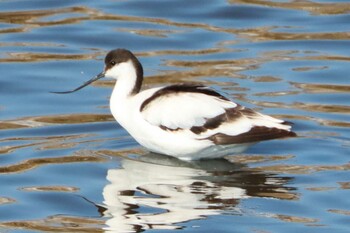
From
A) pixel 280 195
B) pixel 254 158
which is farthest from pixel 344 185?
pixel 254 158

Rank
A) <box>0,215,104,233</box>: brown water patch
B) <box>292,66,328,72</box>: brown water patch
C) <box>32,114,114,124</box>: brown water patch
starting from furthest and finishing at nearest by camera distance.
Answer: <box>292,66,328,72</box>: brown water patch < <box>32,114,114,124</box>: brown water patch < <box>0,215,104,233</box>: brown water patch

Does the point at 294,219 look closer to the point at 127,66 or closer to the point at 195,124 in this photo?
the point at 195,124

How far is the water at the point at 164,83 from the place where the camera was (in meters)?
11.2

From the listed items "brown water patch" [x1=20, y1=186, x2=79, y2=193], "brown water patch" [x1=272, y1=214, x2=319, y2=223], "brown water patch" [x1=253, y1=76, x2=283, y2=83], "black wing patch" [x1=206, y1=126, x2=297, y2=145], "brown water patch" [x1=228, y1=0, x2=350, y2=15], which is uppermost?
"brown water patch" [x1=228, y1=0, x2=350, y2=15]

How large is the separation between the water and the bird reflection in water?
16mm

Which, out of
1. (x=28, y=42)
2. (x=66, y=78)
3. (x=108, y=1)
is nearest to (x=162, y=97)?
(x=66, y=78)

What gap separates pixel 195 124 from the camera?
12492 mm

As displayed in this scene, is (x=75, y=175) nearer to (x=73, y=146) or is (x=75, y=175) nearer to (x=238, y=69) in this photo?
(x=73, y=146)

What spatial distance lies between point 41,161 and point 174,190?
57.7 inches

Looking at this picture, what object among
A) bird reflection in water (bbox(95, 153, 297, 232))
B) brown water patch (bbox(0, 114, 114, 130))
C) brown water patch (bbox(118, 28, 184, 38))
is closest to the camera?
bird reflection in water (bbox(95, 153, 297, 232))

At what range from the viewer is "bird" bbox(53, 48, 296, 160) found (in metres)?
12.4

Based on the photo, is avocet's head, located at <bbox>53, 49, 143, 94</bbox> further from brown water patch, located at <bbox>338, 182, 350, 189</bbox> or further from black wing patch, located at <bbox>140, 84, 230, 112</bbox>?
brown water patch, located at <bbox>338, 182, 350, 189</bbox>

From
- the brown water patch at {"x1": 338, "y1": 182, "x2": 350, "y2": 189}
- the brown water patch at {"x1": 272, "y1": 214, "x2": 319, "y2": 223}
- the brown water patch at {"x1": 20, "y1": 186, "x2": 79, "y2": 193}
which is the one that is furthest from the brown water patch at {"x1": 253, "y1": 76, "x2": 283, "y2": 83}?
the brown water patch at {"x1": 272, "y1": 214, "x2": 319, "y2": 223}

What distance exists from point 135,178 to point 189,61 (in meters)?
4.27
